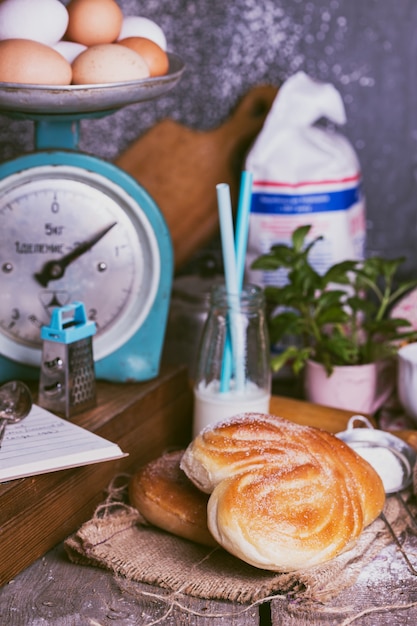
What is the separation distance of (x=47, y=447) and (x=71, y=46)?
0.61 metres

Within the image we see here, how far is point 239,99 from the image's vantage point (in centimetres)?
205

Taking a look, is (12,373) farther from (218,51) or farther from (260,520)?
(218,51)

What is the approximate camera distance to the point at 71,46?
1430mm

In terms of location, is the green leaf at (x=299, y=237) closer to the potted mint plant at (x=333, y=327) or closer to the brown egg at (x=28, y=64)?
the potted mint plant at (x=333, y=327)

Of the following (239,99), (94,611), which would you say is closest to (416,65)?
(239,99)

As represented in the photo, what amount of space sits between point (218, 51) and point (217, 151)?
212 millimetres

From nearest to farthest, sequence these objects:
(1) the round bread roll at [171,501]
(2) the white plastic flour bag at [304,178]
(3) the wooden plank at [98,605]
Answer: (3) the wooden plank at [98,605]
(1) the round bread roll at [171,501]
(2) the white plastic flour bag at [304,178]

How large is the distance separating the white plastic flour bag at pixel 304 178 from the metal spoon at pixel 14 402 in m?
0.65

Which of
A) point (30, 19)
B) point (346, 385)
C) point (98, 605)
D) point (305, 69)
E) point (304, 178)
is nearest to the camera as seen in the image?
point (98, 605)

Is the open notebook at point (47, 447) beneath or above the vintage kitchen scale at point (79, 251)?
beneath

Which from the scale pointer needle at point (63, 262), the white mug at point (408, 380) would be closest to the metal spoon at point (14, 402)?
the scale pointer needle at point (63, 262)

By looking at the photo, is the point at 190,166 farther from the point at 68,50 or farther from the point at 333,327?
the point at 68,50

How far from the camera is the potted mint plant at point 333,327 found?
5.45 ft

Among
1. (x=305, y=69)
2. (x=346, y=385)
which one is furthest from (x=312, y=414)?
(x=305, y=69)
